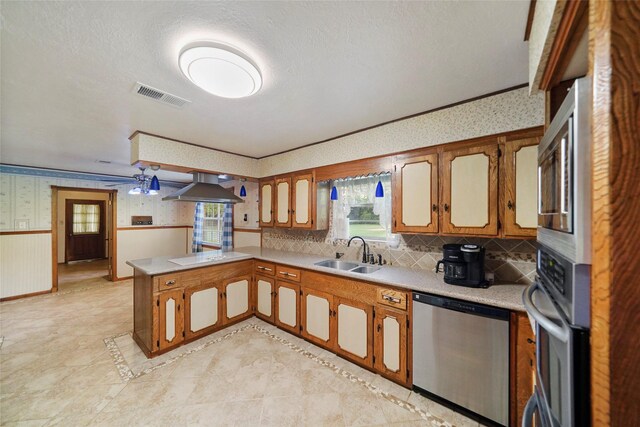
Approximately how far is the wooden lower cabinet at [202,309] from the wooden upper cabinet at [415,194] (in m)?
2.29

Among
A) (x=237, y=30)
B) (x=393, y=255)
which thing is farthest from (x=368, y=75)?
(x=393, y=255)

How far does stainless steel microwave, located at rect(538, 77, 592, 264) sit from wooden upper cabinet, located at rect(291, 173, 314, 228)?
8.52 feet

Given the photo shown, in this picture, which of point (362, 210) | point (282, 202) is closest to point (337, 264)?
point (362, 210)

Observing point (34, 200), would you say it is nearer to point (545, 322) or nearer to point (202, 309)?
point (202, 309)

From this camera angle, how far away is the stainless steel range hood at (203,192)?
9.73ft

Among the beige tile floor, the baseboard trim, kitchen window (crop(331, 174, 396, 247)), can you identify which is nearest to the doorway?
the baseboard trim

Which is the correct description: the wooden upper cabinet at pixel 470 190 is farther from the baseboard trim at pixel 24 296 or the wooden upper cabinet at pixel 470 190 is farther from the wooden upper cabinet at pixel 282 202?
the baseboard trim at pixel 24 296

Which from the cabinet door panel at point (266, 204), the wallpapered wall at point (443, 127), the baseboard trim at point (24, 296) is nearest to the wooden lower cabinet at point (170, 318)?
the cabinet door panel at point (266, 204)

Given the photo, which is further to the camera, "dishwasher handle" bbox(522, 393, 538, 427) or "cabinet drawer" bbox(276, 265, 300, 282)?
"cabinet drawer" bbox(276, 265, 300, 282)

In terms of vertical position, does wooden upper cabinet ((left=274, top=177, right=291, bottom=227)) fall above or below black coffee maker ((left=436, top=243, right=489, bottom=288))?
above

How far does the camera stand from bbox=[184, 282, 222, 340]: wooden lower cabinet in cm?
278

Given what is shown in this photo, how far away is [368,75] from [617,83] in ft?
4.49

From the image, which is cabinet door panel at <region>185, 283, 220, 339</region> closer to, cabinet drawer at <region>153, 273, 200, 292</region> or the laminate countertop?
cabinet drawer at <region>153, 273, 200, 292</region>

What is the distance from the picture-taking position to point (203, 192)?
3121 millimetres
